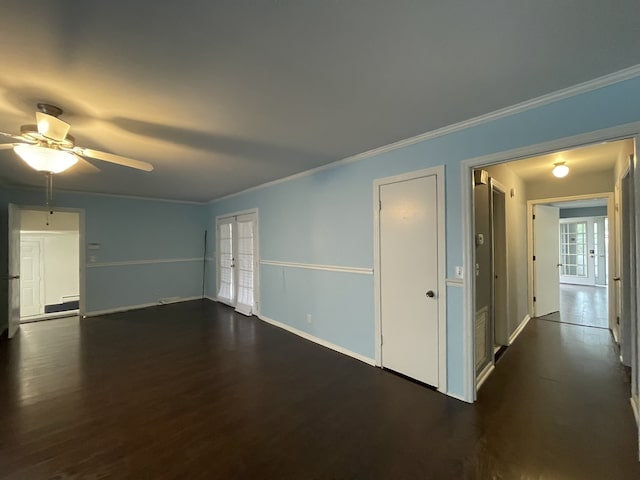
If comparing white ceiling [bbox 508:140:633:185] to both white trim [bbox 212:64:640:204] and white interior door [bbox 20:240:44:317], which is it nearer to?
white trim [bbox 212:64:640:204]

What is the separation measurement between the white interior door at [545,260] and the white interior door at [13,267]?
8.40 meters

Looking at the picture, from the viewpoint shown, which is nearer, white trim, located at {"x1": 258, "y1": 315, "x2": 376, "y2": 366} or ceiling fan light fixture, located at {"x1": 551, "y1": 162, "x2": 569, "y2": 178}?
white trim, located at {"x1": 258, "y1": 315, "x2": 376, "y2": 366}

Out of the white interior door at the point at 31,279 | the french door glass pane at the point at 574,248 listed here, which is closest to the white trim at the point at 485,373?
the french door glass pane at the point at 574,248

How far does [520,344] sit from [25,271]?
37.5 feet

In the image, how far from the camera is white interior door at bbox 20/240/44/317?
7410mm

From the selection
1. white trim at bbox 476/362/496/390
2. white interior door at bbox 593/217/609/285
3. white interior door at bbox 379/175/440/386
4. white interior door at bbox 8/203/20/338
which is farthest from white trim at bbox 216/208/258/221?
white interior door at bbox 593/217/609/285

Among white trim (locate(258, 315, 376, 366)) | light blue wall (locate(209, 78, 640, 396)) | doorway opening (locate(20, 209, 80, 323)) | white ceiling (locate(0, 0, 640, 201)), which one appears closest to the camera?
white ceiling (locate(0, 0, 640, 201))

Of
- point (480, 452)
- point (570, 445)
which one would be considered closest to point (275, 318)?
point (480, 452)

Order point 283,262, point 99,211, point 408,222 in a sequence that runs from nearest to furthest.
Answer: point 408,222 → point 283,262 → point 99,211

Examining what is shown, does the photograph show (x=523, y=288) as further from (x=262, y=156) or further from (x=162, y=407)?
(x=162, y=407)

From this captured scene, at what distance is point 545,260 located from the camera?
4.98 metres

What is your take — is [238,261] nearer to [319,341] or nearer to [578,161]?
[319,341]

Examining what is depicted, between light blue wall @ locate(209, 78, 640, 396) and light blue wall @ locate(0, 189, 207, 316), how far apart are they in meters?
1.88

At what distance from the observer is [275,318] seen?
4.69m
